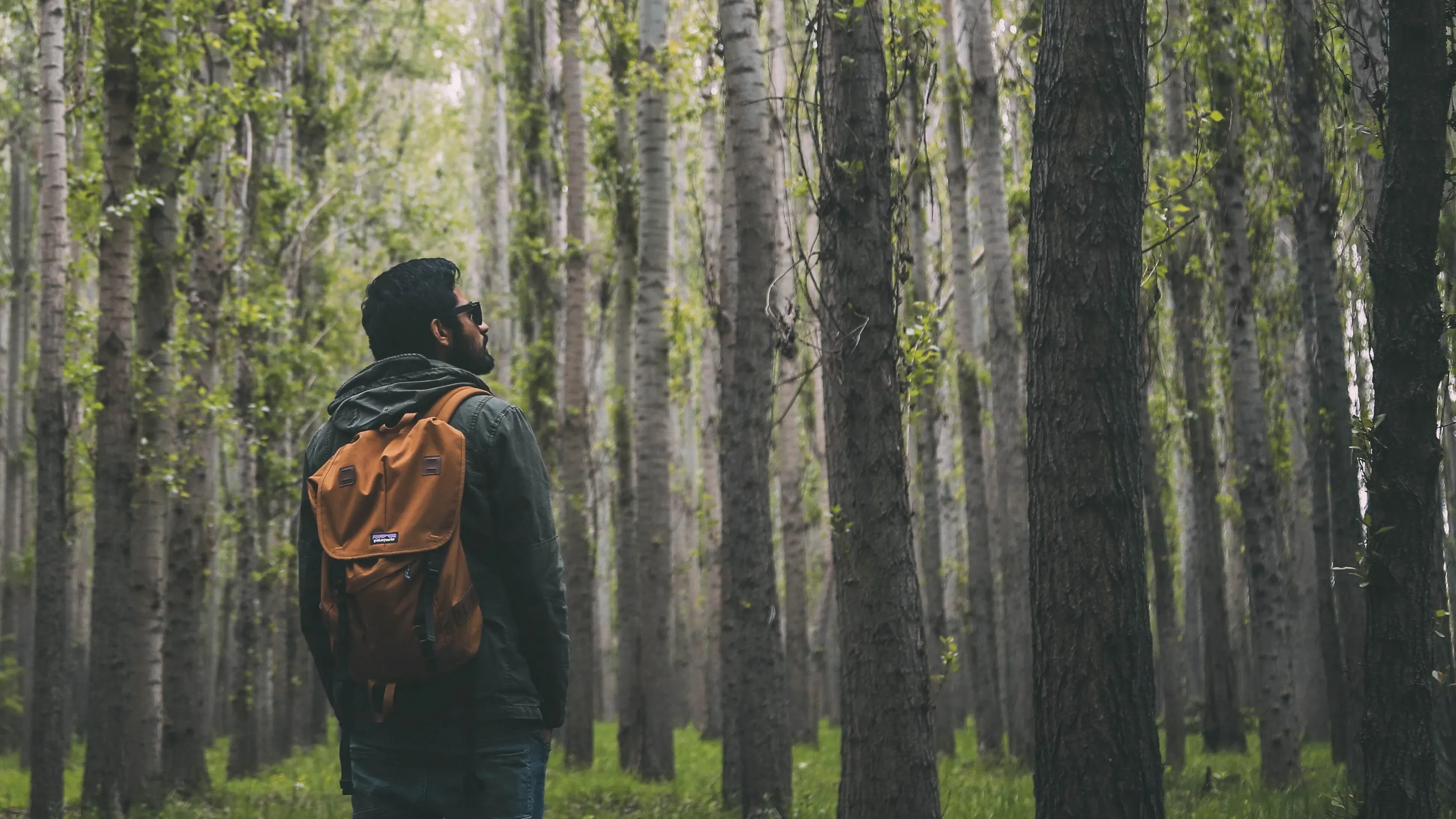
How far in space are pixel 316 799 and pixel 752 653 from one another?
5.06m

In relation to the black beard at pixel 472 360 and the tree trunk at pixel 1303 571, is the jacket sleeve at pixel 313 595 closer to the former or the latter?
the black beard at pixel 472 360

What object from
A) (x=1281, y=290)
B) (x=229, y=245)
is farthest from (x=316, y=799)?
(x=1281, y=290)

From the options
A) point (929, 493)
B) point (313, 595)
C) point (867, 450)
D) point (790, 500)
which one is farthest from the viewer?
point (929, 493)

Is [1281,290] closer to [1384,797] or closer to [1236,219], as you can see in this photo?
[1236,219]

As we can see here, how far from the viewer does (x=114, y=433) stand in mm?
10117

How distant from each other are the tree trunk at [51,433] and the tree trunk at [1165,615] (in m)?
8.96

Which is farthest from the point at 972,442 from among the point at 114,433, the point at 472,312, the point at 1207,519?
the point at 472,312

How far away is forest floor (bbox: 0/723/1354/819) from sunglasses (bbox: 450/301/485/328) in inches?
193

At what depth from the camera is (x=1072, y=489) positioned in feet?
13.7

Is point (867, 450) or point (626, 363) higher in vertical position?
point (626, 363)

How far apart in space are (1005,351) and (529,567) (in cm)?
1113

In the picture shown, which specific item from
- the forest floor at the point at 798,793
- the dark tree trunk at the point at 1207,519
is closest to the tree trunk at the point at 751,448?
the forest floor at the point at 798,793

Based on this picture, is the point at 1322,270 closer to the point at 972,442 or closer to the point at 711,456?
the point at 972,442

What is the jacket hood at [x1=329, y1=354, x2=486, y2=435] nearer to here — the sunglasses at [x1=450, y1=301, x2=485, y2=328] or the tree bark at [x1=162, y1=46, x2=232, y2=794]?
the sunglasses at [x1=450, y1=301, x2=485, y2=328]
